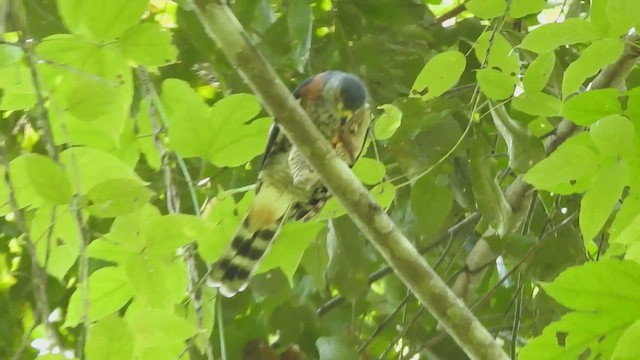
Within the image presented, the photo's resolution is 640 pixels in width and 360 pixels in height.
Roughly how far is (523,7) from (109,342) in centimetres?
62

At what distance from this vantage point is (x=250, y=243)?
1.41 meters

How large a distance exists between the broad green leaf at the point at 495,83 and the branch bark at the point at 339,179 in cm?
20

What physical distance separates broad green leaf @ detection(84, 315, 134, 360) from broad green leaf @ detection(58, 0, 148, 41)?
1.07 ft

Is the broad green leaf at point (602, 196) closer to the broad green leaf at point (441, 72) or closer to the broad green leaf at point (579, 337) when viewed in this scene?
the broad green leaf at point (579, 337)

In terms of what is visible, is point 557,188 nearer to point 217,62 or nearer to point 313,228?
point 313,228

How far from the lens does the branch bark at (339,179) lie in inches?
37.2

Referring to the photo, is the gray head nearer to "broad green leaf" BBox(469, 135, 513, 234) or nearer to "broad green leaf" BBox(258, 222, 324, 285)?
"broad green leaf" BBox(469, 135, 513, 234)

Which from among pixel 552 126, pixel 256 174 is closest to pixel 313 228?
A: pixel 256 174

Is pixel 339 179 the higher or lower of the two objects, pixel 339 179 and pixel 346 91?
the higher

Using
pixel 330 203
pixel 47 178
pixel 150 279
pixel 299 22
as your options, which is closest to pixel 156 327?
pixel 150 279

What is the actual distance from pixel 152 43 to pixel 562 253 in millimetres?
893

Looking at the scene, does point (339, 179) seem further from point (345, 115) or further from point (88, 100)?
point (345, 115)

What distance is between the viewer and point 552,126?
1.51 metres

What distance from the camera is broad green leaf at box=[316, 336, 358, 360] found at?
1.41 m
